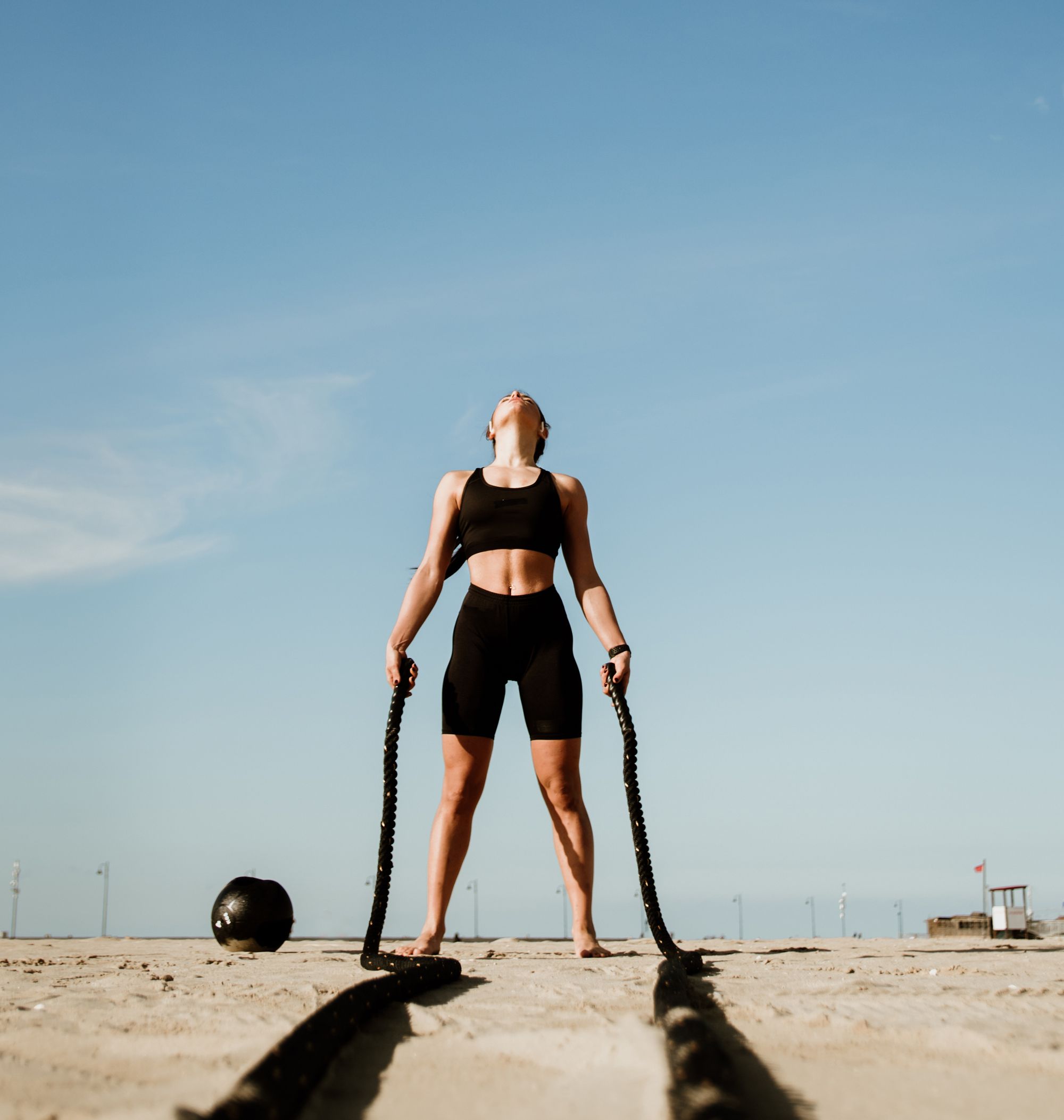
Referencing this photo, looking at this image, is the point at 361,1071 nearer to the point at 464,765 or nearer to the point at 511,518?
the point at 464,765

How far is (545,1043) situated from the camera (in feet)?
8.45

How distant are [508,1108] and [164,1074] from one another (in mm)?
812

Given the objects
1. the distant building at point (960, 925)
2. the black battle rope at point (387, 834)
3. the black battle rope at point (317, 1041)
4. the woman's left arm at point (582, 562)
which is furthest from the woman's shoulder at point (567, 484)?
the distant building at point (960, 925)

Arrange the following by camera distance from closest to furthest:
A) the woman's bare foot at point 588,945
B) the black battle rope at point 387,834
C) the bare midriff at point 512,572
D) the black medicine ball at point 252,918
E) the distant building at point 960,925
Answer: the black battle rope at point 387,834 → the woman's bare foot at point 588,945 → the bare midriff at point 512,572 → the black medicine ball at point 252,918 → the distant building at point 960,925

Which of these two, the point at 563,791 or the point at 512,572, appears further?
the point at 512,572

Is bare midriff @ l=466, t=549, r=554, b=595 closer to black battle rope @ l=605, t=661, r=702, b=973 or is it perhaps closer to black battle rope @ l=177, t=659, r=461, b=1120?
black battle rope @ l=605, t=661, r=702, b=973

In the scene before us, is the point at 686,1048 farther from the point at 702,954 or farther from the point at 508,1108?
the point at 702,954

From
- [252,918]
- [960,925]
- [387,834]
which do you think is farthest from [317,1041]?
[960,925]

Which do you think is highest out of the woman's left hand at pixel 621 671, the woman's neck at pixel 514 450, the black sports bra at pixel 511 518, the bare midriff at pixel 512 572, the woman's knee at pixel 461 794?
the woman's neck at pixel 514 450

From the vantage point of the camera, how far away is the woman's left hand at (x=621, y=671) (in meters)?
5.96

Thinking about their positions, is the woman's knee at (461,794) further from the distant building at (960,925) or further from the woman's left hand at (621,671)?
the distant building at (960,925)

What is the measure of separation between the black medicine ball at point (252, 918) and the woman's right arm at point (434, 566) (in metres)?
2.28

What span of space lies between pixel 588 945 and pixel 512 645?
1.57 meters

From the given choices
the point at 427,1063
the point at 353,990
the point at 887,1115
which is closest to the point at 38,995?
the point at 353,990
